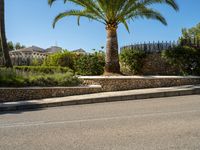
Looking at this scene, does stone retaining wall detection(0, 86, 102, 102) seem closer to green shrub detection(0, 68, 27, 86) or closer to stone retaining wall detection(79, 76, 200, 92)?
green shrub detection(0, 68, 27, 86)

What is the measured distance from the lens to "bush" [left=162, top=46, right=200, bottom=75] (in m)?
18.5

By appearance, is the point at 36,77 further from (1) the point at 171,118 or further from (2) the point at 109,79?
(1) the point at 171,118

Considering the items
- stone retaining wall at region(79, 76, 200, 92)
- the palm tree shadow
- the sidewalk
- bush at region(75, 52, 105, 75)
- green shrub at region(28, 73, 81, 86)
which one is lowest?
the palm tree shadow

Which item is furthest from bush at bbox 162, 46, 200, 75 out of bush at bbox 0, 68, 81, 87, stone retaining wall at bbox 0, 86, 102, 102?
bush at bbox 0, 68, 81, 87

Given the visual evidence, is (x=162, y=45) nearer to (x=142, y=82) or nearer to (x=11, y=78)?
(x=142, y=82)

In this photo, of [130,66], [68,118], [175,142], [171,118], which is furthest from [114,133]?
[130,66]

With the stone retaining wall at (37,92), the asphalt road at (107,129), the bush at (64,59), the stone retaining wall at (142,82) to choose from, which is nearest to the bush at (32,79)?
the stone retaining wall at (37,92)

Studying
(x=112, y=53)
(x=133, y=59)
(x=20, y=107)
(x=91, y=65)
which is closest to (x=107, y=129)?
(x=20, y=107)

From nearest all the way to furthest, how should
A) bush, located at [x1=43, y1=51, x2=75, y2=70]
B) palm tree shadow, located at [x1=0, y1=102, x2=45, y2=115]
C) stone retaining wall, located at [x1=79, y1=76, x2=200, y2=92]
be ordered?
palm tree shadow, located at [x1=0, y1=102, x2=45, y2=115] < stone retaining wall, located at [x1=79, y1=76, x2=200, y2=92] < bush, located at [x1=43, y1=51, x2=75, y2=70]

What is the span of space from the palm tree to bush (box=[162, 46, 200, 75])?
2551 mm

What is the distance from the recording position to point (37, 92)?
1565cm

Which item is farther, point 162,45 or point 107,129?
point 162,45

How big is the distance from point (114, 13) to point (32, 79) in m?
6.37

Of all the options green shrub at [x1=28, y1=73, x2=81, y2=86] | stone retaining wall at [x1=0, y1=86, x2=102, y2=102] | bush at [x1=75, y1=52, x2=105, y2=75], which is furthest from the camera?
bush at [x1=75, y1=52, x2=105, y2=75]
